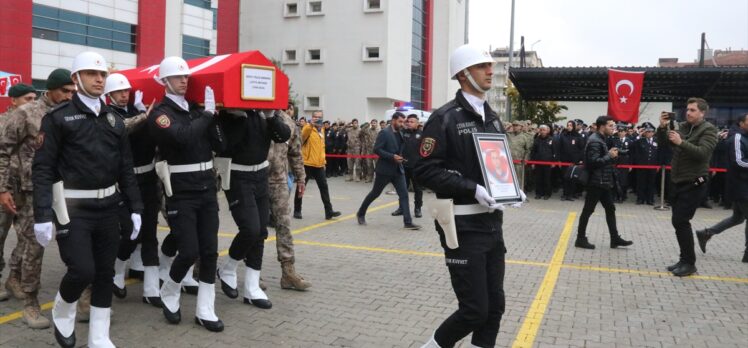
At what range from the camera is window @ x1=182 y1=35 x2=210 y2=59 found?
4166cm

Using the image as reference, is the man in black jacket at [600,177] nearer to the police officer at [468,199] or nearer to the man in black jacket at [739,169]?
the man in black jacket at [739,169]

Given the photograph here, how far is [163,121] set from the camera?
5.02 meters

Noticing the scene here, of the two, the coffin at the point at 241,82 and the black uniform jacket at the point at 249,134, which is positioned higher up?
the coffin at the point at 241,82

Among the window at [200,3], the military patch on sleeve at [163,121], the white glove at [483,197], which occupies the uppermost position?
the window at [200,3]

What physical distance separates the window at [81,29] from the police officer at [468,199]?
34963 millimetres

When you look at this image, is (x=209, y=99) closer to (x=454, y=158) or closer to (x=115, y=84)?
(x=115, y=84)

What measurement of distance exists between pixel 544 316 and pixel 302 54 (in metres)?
41.9

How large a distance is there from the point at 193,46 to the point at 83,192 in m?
40.2

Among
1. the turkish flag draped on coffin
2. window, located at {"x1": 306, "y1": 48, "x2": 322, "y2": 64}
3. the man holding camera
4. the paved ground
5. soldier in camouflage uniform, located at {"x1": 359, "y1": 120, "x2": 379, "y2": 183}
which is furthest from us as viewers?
window, located at {"x1": 306, "y1": 48, "x2": 322, "y2": 64}

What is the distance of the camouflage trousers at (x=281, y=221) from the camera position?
6.51 meters

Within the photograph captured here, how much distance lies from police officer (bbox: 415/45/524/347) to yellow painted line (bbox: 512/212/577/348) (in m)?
1.29

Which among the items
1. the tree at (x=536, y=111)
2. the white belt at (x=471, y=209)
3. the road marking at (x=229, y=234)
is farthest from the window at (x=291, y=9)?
the white belt at (x=471, y=209)

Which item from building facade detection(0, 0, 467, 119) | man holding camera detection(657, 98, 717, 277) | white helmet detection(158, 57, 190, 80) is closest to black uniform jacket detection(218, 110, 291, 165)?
white helmet detection(158, 57, 190, 80)

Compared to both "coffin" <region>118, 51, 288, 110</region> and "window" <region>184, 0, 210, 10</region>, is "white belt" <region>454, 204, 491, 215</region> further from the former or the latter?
"window" <region>184, 0, 210, 10</region>
